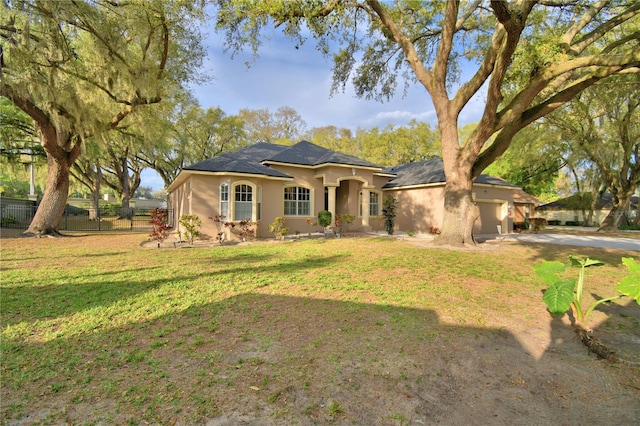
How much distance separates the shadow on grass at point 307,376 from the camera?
2.40 meters

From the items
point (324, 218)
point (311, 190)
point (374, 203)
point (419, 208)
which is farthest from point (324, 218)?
point (419, 208)

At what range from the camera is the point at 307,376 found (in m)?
2.87

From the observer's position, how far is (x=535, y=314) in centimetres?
460

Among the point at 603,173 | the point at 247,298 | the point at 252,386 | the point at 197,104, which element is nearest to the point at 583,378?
the point at 252,386

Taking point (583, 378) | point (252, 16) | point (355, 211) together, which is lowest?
point (583, 378)

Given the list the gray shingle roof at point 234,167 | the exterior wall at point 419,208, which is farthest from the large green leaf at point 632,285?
the exterior wall at point 419,208

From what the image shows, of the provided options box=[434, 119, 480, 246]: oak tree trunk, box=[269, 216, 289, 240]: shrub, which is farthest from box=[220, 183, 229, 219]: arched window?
box=[434, 119, 480, 246]: oak tree trunk

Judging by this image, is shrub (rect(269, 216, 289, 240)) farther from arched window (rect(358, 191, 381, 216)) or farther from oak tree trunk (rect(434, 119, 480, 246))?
arched window (rect(358, 191, 381, 216))

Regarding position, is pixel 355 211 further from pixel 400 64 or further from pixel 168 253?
pixel 168 253

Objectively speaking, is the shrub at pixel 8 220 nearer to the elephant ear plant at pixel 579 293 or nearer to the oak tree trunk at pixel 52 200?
the oak tree trunk at pixel 52 200

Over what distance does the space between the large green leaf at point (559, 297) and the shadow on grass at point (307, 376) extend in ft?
1.82

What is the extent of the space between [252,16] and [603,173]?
23.7 m

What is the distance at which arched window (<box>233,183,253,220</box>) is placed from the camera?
43.5 feet

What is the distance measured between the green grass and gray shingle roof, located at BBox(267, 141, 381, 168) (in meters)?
8.15
